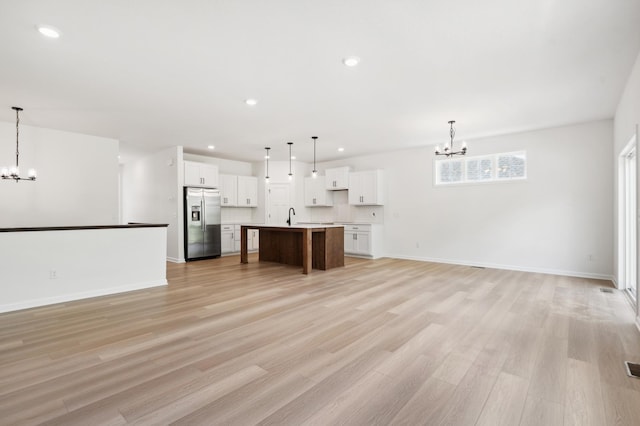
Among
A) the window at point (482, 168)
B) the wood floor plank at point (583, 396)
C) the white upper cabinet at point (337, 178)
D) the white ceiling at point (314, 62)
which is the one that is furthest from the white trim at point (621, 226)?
the white upper cabinet at point (337, 178)

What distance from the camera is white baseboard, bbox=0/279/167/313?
152 inches

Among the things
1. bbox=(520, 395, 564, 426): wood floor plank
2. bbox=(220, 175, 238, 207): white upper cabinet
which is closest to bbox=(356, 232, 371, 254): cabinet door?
bbox=(220, 175, 238, 207): white upper cabinet

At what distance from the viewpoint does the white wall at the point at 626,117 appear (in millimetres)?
3365

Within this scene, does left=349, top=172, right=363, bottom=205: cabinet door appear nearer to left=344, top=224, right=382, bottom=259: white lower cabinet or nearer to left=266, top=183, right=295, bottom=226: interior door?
left=344, top=224, right=382, bottom=259: white lower cabinet

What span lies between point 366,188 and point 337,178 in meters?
1.03

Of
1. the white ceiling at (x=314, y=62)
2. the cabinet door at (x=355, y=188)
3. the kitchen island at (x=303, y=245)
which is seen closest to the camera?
the white ceiling at (x=314, y=62)

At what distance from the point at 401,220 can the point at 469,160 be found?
215cm

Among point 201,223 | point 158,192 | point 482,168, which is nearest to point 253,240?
point 201,223

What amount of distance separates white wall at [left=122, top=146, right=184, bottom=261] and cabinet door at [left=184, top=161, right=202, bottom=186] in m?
0.17

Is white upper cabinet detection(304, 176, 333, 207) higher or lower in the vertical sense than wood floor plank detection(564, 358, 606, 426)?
higher

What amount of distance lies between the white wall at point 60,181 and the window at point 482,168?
7365 mm

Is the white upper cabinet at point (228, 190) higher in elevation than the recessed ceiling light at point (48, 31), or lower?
lower

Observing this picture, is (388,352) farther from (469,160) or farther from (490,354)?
(469,160)

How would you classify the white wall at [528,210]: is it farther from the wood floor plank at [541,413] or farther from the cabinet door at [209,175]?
the wood floor plank at [541,413]
